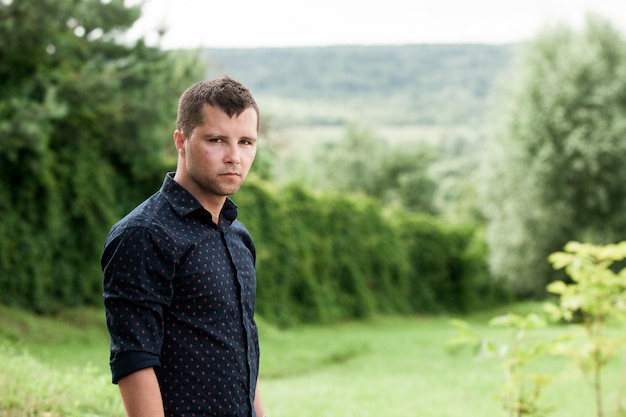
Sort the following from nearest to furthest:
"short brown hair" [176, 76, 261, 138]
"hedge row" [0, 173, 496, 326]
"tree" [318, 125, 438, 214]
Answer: "short brown hair" [176, 76, 261, 138] → "hedge row" [0, 173, 496, 326] → "tree" [318, 125, 438, 214]

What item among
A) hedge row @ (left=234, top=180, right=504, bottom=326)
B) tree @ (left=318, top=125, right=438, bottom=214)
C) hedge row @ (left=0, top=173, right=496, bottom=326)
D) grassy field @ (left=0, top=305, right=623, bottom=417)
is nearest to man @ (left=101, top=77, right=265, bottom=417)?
grassy field @ (left=0, top=305, right=623, bottom=417)

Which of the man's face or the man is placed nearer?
the man

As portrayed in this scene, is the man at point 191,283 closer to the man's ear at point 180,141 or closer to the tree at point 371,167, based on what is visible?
the man's ear at point 180,141

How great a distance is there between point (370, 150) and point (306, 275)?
3462cm

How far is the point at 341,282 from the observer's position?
24.1m

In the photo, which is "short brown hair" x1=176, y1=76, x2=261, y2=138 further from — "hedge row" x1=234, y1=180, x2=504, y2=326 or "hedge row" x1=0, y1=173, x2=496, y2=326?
"hedge row" x1=234, y1=180, x2=504, y2=326

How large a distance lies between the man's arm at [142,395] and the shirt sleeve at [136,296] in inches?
0.8

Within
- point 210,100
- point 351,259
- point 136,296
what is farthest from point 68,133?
point 351,259

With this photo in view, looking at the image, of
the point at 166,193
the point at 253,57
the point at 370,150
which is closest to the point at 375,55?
the point at 253,57

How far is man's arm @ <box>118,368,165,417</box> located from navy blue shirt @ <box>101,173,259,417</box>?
2 cm

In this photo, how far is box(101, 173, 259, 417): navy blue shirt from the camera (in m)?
1.99

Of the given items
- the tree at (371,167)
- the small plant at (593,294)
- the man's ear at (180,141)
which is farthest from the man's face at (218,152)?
the tree at (371,167)

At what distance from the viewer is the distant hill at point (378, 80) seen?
4281 inches

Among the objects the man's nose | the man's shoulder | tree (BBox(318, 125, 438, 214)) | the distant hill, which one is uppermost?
the distant hill
